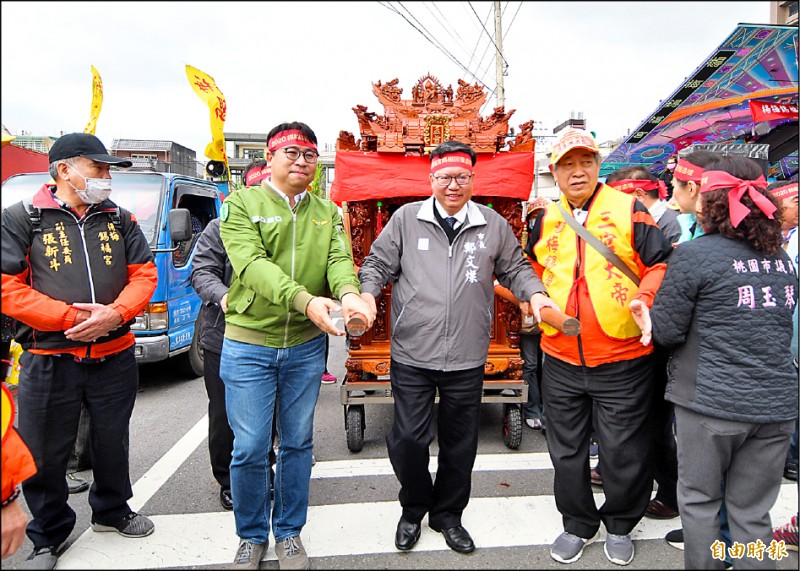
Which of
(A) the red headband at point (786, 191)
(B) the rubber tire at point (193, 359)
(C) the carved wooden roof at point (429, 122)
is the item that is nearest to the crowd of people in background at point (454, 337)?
(A) the red headband at point (786, 191)

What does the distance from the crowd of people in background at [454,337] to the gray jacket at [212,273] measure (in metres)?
0.34

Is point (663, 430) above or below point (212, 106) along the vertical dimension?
below

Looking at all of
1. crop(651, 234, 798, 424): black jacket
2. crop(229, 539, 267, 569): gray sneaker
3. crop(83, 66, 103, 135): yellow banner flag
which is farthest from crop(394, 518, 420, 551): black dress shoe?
crop(83, 66, 103, 135): yellow banner flag

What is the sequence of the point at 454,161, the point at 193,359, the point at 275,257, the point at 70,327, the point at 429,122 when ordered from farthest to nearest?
the point at 193,359 → the point at 429,122 → the point at 454,161 → the point at 70,327 → the point at 275,257

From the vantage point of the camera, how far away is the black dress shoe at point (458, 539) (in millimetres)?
2738

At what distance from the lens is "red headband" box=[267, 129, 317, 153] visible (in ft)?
8.19

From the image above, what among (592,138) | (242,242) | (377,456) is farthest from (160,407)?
(592,138)

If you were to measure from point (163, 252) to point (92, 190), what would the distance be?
2.89 meters

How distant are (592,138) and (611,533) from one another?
214 cm

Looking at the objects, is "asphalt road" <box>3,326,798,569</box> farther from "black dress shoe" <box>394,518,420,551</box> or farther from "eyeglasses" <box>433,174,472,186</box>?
"eyeglasses" <box>433,174,472,186</box>

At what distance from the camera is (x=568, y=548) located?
2695 mm

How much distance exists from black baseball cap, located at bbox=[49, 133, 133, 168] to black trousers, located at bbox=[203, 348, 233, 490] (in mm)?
1292

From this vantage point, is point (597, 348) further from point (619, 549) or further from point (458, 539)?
point (458, 539)

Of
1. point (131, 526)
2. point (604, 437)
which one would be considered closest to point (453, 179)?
point (604, 437)
